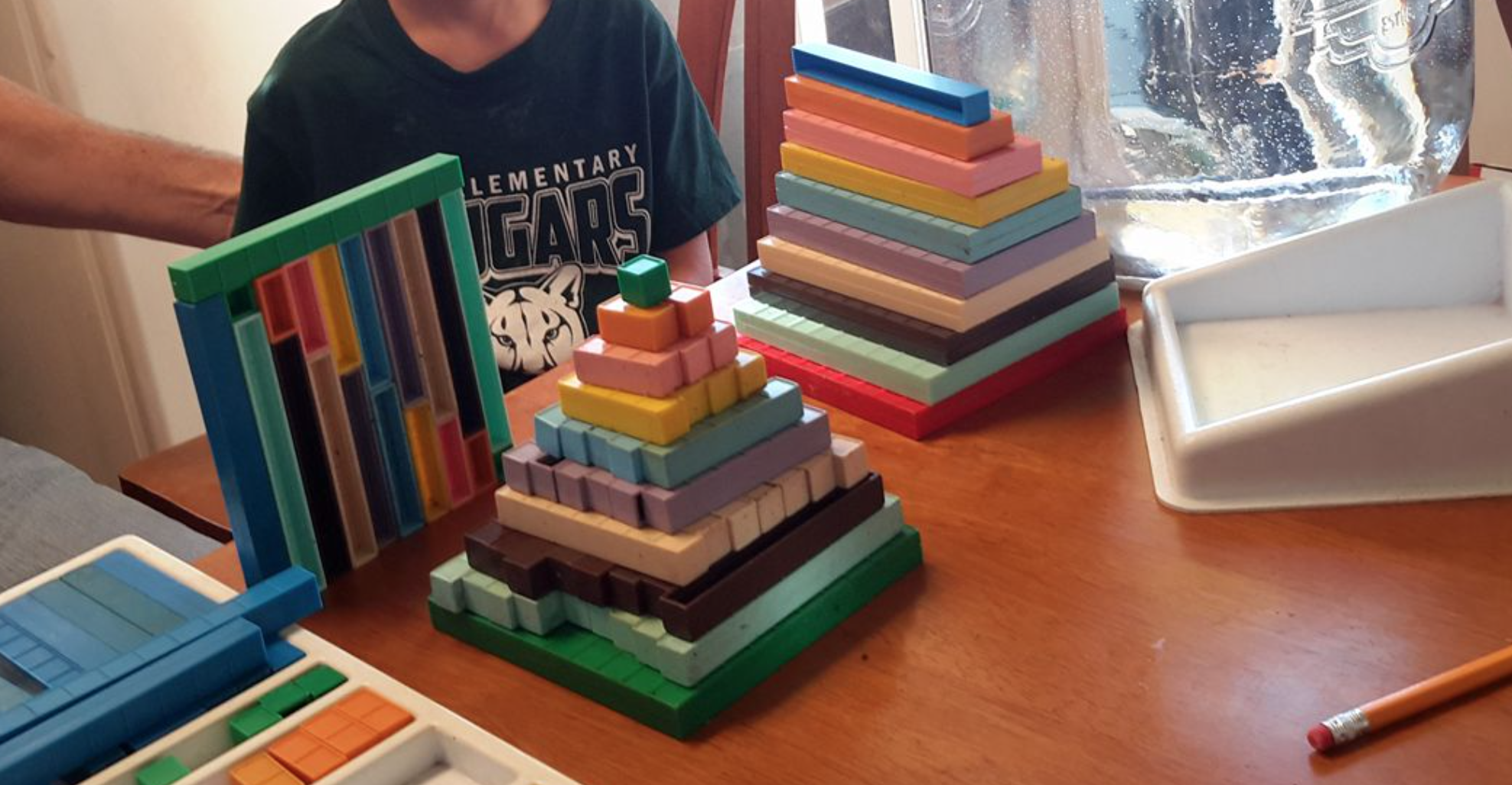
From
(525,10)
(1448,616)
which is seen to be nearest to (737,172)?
(525,10)

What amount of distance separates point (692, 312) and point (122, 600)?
1.00ft

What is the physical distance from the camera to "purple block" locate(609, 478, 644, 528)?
0.68m

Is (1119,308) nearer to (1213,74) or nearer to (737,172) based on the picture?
(1213,74)

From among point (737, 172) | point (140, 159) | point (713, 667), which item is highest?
point (140, 159)

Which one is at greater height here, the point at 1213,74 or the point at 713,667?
the point at 1213,74

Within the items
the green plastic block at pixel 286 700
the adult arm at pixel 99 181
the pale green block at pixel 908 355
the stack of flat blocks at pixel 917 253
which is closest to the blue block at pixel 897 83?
the stack of flat blocks at pixel 917 253

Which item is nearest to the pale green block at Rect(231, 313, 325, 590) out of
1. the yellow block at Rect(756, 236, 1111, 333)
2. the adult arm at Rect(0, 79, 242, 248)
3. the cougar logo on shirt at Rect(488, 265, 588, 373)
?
the yellow block at Rect(756, 236, 1111, 333)

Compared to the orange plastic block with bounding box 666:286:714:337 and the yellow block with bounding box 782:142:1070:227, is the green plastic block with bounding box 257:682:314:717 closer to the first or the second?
the orange plastic block with bounding box 666:286:714:337

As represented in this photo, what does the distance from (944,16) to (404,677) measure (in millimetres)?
582

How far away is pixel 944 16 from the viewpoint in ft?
3.48

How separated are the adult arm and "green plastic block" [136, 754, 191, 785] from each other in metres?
0.76

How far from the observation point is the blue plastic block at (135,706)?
2.10 ft

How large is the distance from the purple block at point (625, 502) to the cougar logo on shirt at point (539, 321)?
532 mm

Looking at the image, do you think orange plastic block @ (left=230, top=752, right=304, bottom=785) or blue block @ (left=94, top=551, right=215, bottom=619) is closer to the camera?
orange plastic block @ (left=230, top=752, right=304, bottom=785)
